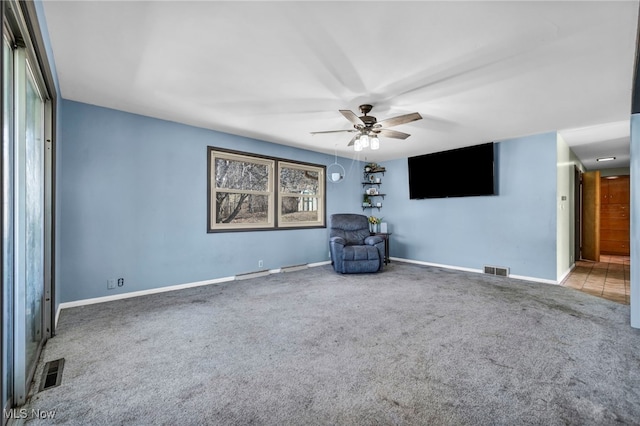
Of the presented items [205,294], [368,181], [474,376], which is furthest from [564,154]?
[205,294]

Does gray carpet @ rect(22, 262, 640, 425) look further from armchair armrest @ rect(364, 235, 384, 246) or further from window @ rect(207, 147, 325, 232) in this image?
armchair armrest @ rect(364, 235, 384, 246)

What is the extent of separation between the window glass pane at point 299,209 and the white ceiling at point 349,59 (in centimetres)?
186

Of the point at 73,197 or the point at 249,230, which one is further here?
the point at 249,230

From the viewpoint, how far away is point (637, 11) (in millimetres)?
1818

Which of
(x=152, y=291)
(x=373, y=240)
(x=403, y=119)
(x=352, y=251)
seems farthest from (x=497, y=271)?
(x=152, y=291)

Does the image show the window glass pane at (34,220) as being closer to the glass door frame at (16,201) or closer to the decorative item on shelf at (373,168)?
the glass door frame at (16,201)

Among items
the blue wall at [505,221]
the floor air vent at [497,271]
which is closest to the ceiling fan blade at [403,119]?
the blue wall at [505,221]

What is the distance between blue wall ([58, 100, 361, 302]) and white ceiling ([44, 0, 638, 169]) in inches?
12.8

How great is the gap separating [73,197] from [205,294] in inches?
74.3

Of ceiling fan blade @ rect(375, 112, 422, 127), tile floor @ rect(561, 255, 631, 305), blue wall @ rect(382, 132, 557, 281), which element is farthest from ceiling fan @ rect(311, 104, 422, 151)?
tile floor @ rect(561, 255, 631, 305)

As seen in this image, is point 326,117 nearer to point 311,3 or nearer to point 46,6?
A: point 311,3

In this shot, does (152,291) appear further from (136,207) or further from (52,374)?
(52,374)

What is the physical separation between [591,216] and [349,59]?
7104 millimetres

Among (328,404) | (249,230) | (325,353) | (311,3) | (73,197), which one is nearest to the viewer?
(328,404)
